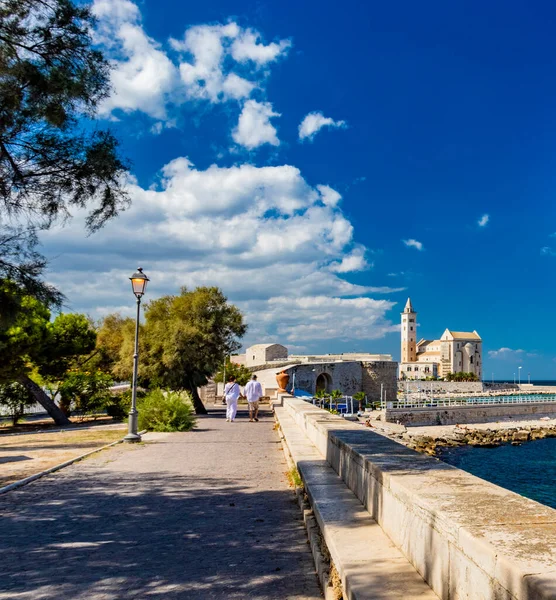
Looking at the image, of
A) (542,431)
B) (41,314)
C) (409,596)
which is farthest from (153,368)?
(542,431)

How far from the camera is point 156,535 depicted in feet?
17.9

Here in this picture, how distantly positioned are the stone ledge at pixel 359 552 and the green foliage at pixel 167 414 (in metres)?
11.3

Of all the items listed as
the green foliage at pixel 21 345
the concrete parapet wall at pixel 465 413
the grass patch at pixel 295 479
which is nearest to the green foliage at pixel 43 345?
the green foliage at pixel 21 345

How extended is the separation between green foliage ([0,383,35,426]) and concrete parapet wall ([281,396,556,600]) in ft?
76.5

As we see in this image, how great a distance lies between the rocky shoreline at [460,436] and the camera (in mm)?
39019

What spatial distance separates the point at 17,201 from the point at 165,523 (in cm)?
551

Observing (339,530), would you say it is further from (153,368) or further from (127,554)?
(153,368)

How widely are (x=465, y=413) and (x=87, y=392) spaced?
148ft

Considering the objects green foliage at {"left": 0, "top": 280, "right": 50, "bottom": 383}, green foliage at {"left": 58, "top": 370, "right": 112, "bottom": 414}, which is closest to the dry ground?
green foliage at {"left": 0, "top": 280, "right": 50, "bottom": 383}

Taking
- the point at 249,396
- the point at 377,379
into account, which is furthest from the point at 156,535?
the point at 377,379

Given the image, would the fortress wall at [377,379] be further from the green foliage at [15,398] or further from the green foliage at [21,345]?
the green foliage at [21,345]

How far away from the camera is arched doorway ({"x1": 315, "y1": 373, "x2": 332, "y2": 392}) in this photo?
64887 millimetres

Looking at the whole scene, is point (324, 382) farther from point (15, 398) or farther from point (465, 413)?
point (15, 398)

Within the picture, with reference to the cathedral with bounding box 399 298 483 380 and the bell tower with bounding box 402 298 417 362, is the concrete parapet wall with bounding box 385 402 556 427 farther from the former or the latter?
the bell tower with bounding box 402 298 417 362
